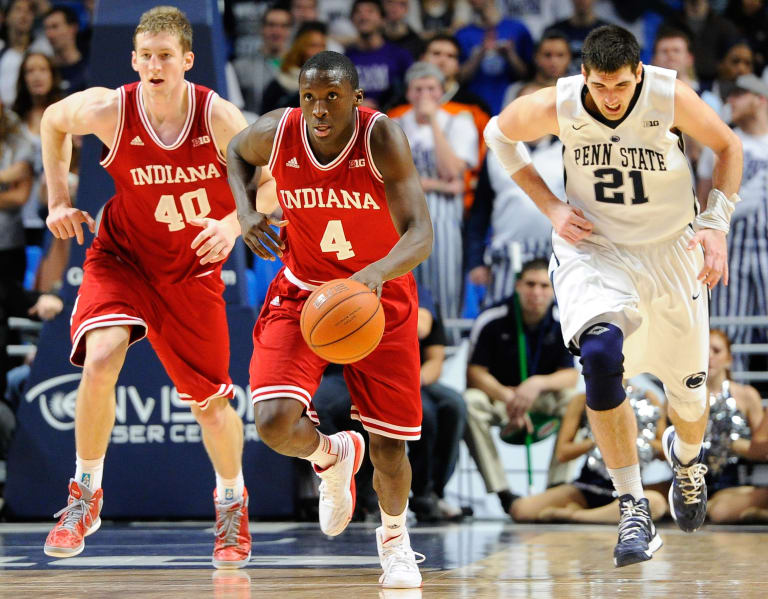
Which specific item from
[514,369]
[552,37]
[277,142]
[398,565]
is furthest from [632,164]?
[552,37]

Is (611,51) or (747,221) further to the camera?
(747,221)

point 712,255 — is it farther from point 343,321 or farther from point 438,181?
point 438,181

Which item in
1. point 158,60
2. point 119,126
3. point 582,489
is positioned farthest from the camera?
point 582,489

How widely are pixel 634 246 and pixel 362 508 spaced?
304 centimetres

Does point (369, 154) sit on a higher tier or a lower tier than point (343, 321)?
higher

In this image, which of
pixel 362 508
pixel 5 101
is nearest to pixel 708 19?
pixel 362 508

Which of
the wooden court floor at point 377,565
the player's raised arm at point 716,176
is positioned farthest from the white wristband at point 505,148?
the wooden court floor at point 377,565

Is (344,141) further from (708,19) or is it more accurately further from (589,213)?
(708,19)

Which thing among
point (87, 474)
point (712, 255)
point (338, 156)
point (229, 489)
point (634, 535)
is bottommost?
point (634, 535)

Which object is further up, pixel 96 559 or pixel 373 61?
pixel 373 61

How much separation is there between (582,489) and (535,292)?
1.30m

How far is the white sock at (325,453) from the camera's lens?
185 inches

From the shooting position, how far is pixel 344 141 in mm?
4496

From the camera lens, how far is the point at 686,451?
546 centimetres
